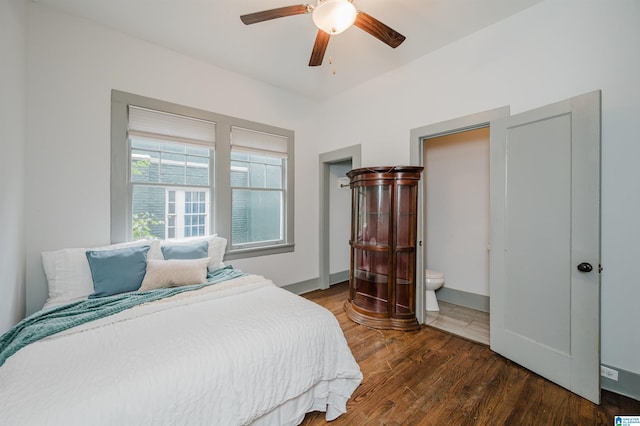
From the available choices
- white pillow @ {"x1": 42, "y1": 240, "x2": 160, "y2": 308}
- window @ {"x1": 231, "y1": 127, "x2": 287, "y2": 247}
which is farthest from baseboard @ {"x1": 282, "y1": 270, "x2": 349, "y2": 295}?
white pillow @ {"x1": 42, "y1": 240, "x2": 160, "y2": 308}

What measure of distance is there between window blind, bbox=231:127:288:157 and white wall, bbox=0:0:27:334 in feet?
5.83

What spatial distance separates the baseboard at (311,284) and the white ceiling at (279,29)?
117 inches

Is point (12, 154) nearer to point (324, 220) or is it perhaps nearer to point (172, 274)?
point (172, 274)

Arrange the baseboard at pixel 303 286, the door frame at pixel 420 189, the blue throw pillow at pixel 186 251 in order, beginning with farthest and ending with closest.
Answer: the baseboard at pixel 303 286
the door frame at pixel 420 189
the blue throw pillow at pixel 186 251

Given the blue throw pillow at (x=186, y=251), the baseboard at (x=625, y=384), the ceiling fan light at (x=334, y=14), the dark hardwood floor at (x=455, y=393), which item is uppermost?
the ceiling fan light at (x=334, y=14)

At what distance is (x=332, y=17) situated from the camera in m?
1.60

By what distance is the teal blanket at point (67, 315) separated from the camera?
1323 mm

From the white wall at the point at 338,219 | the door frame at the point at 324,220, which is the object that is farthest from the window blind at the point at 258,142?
the white wall at the point at 338,219

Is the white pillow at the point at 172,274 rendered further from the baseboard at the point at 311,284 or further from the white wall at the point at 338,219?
the white wall at the point at 338,219

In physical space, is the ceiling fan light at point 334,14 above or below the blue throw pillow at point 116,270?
above

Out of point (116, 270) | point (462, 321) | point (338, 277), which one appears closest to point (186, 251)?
point (116, 270)

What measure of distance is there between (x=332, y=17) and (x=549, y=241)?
90.2 inches

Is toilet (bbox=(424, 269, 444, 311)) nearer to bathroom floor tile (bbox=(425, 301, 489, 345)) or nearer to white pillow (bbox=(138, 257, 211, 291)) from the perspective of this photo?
bathroom floor tile (bbox=(425, 301, 489, 345))

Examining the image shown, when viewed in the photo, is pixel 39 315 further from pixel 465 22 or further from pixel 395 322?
pixel 465 22
